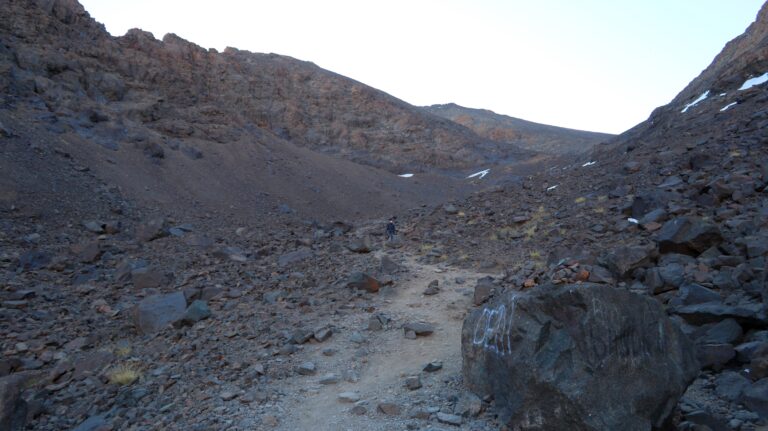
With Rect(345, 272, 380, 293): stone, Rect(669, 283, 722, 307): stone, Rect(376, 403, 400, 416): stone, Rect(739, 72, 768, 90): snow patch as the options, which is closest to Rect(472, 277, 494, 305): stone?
Rect(345, 272, 380, 293): stone

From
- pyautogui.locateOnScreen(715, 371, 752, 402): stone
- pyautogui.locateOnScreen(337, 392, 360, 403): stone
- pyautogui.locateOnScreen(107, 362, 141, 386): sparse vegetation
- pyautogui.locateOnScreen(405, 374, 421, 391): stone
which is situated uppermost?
pyautogui.locateOnScreen(715, 371, 752, 402): stone

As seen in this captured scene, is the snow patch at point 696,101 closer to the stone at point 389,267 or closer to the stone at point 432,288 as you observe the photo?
the stone at point 389,267

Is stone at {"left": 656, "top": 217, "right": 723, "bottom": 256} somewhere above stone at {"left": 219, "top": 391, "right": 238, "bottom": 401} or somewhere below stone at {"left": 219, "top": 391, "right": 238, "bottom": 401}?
above

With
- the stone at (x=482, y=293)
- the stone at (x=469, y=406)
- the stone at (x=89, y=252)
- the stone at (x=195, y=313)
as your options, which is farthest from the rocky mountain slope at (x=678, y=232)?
the stone at (x=89, y=252)

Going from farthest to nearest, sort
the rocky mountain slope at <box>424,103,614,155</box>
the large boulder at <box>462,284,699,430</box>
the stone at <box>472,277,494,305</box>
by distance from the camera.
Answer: the rocky mountain slope at <box>424,103,614,155</box>
the stone at <box>472,277,494,305</box>
the large boulder at <box>462,284,699,430</box>

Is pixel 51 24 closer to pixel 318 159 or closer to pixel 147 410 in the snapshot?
pixel 318 159

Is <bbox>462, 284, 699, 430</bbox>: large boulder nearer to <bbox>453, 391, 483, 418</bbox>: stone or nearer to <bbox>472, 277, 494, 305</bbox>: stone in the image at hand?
<bbox>453, 391, 483, 418</bbox>: stone

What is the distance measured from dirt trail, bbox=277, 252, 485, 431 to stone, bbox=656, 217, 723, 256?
3150 millimetres

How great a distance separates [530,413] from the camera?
185 inches

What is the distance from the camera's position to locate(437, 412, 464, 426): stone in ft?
17.4

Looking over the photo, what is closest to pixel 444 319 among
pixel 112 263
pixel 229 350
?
pixel 229 350

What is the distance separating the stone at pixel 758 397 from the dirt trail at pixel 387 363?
9.02 feet

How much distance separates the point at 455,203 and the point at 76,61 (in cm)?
2040

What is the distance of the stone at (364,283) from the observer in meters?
10.3
